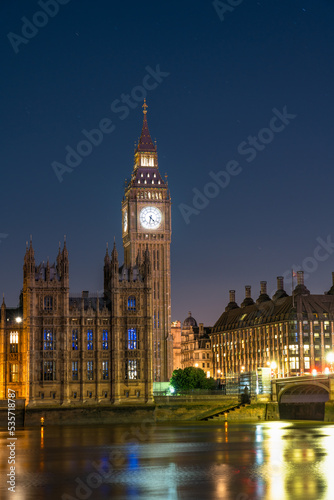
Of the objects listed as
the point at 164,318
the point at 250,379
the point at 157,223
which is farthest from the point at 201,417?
the point at 157,223

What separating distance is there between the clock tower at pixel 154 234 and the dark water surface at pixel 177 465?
73.4 meters

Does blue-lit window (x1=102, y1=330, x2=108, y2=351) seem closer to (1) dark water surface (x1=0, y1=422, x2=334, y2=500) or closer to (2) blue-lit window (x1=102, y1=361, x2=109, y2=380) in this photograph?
(2) blue-lit window (x1=102, y1=361, x2=109, y2=380)

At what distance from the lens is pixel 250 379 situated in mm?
136375

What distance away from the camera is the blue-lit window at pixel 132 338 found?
138875 mm

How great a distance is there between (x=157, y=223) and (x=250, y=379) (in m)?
57.5

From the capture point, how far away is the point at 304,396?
14038 cm

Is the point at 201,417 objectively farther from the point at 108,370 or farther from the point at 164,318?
the point at 164,318

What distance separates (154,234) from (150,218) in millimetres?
3792

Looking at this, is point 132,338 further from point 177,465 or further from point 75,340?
point 177,465

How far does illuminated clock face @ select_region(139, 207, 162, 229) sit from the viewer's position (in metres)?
186

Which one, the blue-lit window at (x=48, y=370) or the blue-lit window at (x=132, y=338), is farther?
the blue-lit window at (x=132, y=338)

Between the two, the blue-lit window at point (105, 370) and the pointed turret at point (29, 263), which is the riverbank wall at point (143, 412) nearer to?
the blue-lit window at point (105, 370)

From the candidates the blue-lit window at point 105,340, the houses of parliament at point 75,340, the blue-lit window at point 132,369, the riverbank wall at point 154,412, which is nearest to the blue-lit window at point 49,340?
the houses of parliament at point 75,340
